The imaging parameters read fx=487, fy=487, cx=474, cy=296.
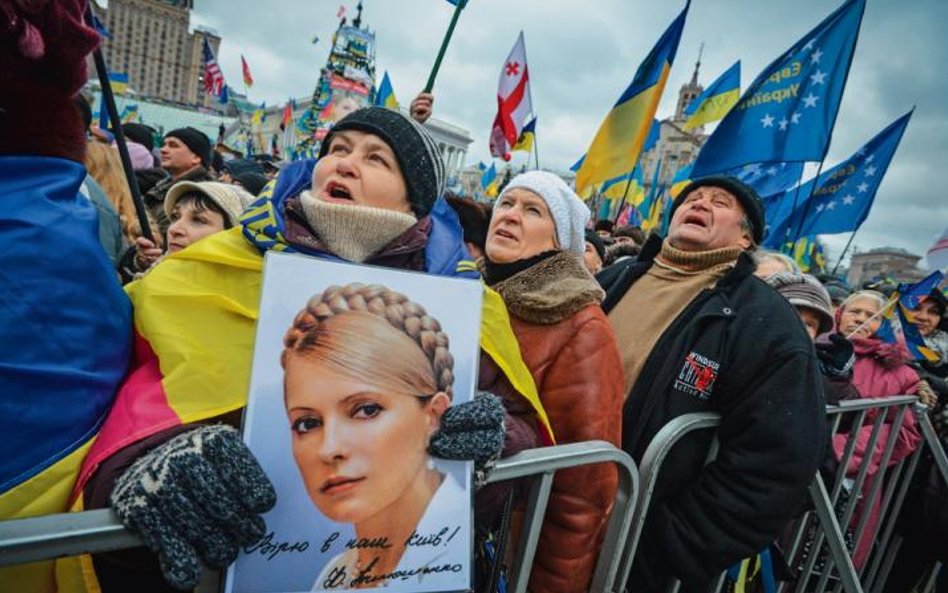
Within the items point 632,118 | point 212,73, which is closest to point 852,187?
point 632,118

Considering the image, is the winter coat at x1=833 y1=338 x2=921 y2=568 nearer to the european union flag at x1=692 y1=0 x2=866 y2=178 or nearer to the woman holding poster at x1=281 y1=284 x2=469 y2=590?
the european union flag at x1=692 y1=0 x2=866 y2=178

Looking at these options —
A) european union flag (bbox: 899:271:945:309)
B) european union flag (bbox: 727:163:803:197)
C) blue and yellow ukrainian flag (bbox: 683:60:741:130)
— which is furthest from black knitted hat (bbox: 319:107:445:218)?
blue and yellow ukrainian flag (bbox: 683:60:741:130)

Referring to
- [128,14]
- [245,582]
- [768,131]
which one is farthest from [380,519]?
[128,14]

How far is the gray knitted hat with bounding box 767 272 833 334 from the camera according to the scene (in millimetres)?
2750

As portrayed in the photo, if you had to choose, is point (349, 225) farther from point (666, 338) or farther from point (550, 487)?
point (666, 338)

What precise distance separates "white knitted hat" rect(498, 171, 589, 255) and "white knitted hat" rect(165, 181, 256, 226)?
1253mm

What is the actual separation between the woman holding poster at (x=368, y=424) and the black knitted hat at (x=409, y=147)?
539 millimetres

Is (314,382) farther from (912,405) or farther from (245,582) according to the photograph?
(912,405)

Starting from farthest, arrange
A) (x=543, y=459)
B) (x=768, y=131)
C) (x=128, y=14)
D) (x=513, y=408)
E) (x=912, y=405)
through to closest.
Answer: (x=128, y=14)
(x=768, y=131)
(x=912, y=405)
(x=513, y=408)
(x=543, y=459)

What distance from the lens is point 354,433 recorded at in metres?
0.96

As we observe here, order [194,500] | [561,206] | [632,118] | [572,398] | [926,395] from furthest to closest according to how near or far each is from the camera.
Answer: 1. [632,118]
2. [926,395]
3. [561,206]
4. [572,398]
5. [194,500]

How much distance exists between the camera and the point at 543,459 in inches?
49.0

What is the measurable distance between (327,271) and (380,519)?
0.51 m

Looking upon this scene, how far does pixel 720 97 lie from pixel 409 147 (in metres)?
7.29
